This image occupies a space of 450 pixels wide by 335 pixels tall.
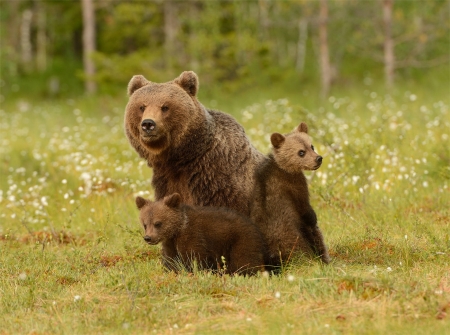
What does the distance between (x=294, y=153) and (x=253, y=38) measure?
54.0 feet

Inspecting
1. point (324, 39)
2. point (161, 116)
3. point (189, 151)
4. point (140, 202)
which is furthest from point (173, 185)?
point (324, 39)

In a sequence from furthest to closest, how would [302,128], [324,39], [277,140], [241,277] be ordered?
1. [324,39]
2. [302,128]
3. [277,140]
4. [241,277]

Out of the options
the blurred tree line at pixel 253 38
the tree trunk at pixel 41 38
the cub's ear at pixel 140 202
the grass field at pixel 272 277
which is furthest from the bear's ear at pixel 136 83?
the tree trunk at pixel 41 38

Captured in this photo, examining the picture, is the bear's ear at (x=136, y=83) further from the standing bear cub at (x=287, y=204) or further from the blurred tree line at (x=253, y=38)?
the blurred tree line at (x=253, y=38)

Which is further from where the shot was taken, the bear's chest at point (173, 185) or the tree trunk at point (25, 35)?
the tree trunk at point (25, 35)

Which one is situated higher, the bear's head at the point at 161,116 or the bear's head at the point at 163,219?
the bear's head at the point at 161,116

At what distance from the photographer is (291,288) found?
18.1 ft

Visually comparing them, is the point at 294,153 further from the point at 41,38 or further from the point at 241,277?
the point at 41,38

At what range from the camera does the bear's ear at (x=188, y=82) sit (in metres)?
7.20

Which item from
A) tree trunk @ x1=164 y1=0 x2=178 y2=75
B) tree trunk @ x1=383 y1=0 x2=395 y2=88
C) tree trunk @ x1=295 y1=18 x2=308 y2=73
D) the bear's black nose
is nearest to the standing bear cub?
the bear's black nose

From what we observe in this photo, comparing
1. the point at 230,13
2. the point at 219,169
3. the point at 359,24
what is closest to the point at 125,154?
the point at 219,169

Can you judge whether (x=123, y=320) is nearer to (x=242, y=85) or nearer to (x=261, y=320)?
(x=261, y=320)

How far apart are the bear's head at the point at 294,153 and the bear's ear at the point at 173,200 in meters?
0.97

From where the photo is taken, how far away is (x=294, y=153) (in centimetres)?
634
